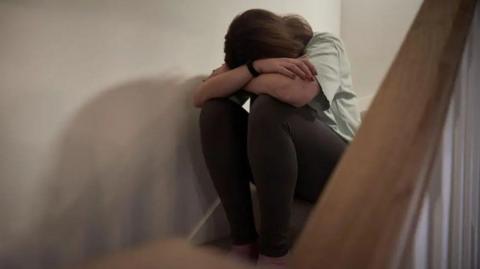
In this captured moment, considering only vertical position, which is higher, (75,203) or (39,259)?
(75,203)

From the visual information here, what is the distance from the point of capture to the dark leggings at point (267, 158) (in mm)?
1113

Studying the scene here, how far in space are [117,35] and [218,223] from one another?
743mm

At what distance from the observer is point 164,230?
1.47 m

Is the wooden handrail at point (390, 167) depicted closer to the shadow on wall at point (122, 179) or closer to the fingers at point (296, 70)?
the fingers at point (296, 70)

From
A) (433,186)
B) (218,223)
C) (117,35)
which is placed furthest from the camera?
(218,223)

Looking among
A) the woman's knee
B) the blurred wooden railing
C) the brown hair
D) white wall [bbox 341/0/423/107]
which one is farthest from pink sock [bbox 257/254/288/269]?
white wall [bbox 341/0/423/107]

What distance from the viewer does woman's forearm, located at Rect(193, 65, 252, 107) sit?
126cm

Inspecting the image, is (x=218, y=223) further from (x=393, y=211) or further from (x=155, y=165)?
(x=393, y=211)

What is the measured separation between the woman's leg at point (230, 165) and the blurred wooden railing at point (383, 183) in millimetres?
784

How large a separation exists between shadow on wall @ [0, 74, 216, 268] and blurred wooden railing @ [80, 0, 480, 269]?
34.8 inches

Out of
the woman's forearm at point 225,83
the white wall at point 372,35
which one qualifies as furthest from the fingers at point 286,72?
the white wall at point 372,35

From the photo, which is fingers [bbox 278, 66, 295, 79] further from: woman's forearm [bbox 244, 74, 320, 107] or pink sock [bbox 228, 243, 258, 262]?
pink sock [bbox 228, 243, 258, 262]

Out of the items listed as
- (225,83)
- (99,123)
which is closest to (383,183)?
(225,83)

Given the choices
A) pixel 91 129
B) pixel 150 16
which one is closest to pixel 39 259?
pixel 91 129
